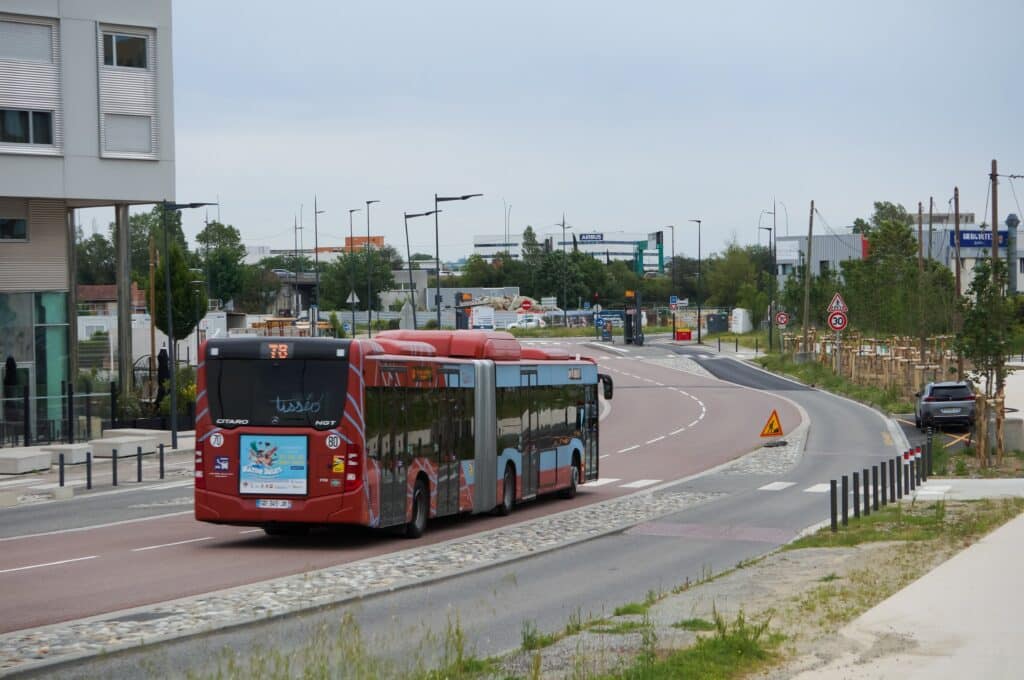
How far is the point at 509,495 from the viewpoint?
27.3 m

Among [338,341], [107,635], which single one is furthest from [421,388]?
[107,635]

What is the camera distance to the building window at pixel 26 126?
4541cm

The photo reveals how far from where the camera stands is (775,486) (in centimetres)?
3375

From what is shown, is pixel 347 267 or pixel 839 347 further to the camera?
pixel 347 267

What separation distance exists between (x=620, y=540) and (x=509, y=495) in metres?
4.75

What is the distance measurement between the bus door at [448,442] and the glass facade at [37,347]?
2333 centimetres

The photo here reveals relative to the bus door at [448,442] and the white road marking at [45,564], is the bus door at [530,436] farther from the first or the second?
the white road marking at [45,564]

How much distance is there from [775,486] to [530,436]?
317 inches

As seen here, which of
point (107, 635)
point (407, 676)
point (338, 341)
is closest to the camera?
point (407, 676)

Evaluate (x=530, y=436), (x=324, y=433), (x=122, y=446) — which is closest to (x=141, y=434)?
(x=122, y=446)

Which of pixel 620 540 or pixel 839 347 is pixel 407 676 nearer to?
pixel 620 540

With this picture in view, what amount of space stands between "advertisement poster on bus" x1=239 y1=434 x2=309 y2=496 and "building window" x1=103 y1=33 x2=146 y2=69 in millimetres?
31274

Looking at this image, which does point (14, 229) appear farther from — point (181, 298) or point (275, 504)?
point (275, 504)

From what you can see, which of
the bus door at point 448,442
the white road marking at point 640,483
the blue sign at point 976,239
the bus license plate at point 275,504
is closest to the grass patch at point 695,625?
the bus license plate at point 275,504
